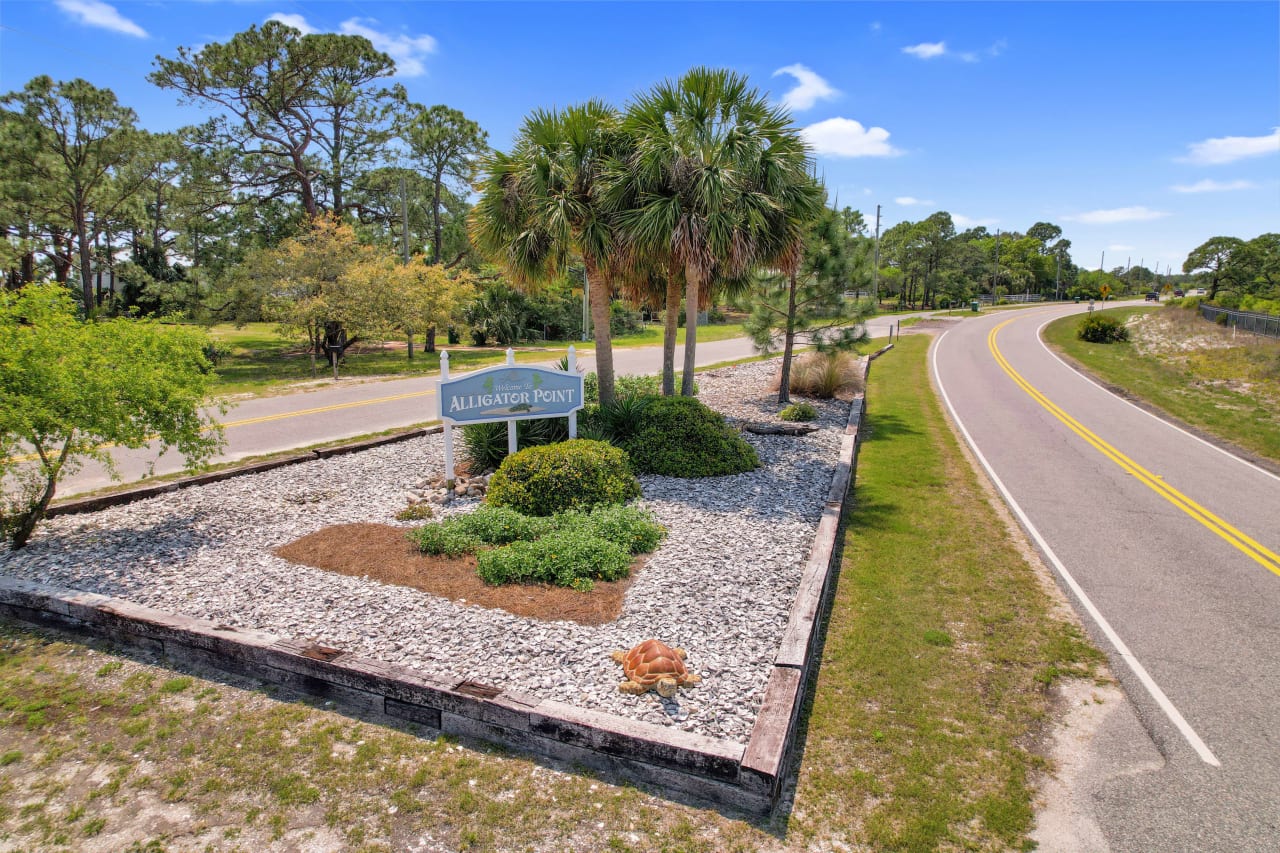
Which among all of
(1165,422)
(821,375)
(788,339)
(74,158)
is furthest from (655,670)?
(74,158)

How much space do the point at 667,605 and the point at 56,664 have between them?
4.70 metres

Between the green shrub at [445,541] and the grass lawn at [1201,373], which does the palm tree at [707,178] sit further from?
the grass lawn at [1201,373]

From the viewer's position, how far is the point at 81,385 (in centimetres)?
685

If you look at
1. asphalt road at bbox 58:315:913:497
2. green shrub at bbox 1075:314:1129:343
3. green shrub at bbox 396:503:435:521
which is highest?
green shrub at bbox 1075:314:1129:343

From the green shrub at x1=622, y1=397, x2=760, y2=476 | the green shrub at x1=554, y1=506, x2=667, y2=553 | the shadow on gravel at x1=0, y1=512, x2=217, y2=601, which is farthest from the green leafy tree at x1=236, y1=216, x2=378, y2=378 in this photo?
the green shrub at x1=554, y1=506, x2=667, y2=553

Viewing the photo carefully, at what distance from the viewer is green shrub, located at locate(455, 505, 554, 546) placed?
294 inches

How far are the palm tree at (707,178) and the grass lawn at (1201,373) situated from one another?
10.7m

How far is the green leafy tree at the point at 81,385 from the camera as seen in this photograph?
6680mm

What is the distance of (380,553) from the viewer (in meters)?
7.12

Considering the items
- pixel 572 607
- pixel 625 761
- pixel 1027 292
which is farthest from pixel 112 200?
pixel 1027 292

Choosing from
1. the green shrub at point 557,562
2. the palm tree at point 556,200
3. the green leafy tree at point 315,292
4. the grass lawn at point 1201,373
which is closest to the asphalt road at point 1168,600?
the grass lawn at point 1201,373

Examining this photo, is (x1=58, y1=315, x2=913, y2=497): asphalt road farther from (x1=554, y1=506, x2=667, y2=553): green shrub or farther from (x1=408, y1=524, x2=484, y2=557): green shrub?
(x1=554, y1=506, x2=667, y2=553): green shrub

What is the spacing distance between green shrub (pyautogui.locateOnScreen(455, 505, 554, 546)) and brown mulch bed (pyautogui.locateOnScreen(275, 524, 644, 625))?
0.44 metres

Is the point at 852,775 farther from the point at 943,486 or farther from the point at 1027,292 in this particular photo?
the point at 1027,292
